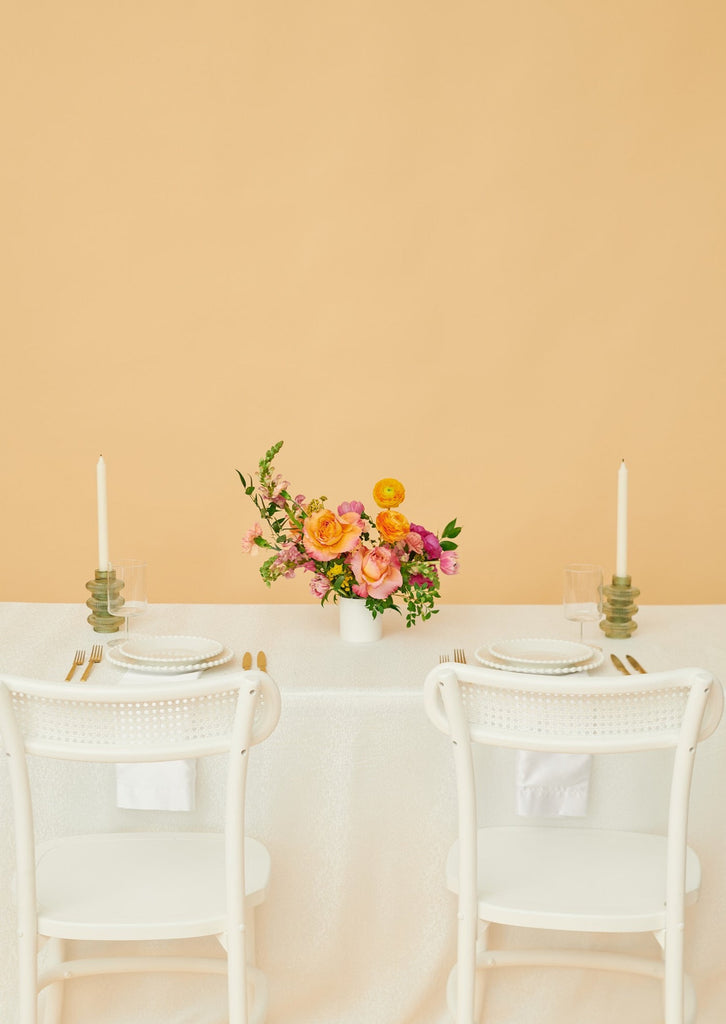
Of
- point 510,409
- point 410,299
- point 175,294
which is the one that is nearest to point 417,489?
→ point 510,409

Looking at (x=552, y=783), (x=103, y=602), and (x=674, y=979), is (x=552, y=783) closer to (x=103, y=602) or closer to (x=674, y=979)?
(x=674, y=979)

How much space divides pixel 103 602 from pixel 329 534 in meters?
0.51

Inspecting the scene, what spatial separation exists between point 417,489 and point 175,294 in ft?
3.54

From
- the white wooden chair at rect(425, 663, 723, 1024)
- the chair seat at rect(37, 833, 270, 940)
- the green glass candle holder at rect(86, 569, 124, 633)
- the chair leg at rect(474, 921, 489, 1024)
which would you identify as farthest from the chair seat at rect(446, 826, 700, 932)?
the green glass candle holder at rect(86, 569, 124, 633)

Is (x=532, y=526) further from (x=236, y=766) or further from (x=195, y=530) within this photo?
(x=236, y=766)

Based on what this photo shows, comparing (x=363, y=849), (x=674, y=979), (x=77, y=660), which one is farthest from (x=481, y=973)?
(x=77, y=660)

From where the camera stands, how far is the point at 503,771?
1787 millimetres

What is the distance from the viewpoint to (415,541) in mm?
1907

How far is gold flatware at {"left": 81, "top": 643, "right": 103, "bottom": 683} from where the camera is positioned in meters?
1.82

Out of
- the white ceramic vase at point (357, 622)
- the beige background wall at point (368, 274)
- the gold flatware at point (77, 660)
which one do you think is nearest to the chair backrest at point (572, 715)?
the white ceramic vase at point (357, 622)

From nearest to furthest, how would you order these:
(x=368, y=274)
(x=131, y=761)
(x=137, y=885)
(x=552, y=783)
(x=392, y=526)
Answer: (x=131, y=761), (x=137, y=885), (x=552, y=783), (x=392, y=526), (x=368, y=274)

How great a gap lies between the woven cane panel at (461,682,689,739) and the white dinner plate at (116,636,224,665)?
0.59 meters

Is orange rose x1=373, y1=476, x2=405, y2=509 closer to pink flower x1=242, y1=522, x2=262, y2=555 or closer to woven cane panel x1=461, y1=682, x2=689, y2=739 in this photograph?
pink flower x1=242, y1=522, x2=262, y2=555

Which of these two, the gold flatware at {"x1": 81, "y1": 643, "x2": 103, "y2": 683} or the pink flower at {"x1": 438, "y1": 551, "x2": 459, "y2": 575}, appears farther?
the pink flower at {"x1": 438, "y1": 551, "x2": 459, "y2": 575}
